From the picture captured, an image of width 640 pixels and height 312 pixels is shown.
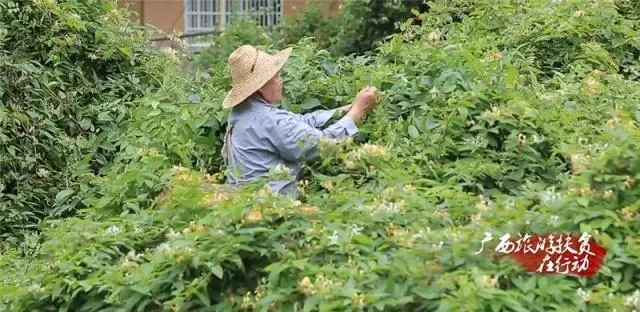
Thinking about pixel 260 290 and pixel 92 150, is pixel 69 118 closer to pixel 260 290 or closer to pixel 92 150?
pixel 92 150

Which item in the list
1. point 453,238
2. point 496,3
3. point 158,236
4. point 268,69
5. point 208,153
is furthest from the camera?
point 496,3

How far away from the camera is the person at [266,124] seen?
4230mm

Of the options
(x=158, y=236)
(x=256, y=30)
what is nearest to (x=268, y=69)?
(x=158, y=236)

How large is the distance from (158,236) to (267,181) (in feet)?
1.47

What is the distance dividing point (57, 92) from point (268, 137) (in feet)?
7.43

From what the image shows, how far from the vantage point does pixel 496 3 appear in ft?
18.8

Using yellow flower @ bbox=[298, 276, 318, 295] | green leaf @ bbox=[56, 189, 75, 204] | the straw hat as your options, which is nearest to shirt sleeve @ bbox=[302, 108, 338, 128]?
the straw hat

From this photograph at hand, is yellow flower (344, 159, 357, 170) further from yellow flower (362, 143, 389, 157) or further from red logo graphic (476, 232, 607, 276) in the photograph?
red logo graphic (476, 232, 607, 276)

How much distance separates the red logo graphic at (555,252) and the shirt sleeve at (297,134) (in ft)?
4.28

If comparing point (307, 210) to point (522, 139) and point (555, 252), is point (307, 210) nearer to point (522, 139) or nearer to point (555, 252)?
point (555, 252)

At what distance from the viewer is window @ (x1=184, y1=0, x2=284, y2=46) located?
14.1m

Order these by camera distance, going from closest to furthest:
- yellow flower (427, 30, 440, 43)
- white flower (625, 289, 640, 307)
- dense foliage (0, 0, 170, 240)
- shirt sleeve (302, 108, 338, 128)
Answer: white flower (625, 289, 640, 307), shirt sleeve (302, 108, 338, 128), yellow flower (427, 30, 440, 43), dense foliage (0, 0, 170, 240)

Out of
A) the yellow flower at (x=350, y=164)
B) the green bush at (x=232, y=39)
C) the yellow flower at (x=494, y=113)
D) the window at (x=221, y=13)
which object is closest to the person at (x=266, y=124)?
the yellow flower at (x=350, y=164)

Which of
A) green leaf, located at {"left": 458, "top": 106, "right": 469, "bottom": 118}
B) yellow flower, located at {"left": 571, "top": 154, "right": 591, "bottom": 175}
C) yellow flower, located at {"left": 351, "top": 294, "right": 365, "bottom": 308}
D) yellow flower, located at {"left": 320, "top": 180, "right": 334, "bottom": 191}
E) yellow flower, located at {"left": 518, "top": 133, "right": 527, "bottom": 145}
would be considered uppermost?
yellow flower, located at {"left": 571, "top": 154, "right": 591, "bottom": 175}
